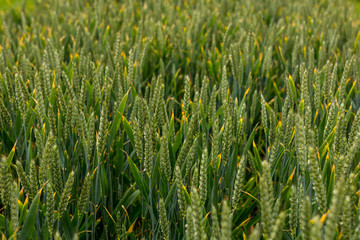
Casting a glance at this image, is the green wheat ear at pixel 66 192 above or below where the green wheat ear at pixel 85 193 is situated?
above

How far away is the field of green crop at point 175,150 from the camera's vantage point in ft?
3.14

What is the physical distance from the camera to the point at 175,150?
4.50ft

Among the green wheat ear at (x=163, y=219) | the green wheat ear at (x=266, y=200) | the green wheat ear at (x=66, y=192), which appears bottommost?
the green wheat ear at (x=163, y=219)

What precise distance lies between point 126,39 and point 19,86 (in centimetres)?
146

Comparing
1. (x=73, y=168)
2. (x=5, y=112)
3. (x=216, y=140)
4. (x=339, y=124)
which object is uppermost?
(x=339, y=124)

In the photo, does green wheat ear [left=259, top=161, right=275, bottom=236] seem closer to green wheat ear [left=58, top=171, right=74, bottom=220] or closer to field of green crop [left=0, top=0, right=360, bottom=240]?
field of green crop [left=0, top=0, right=360, bottom=240]

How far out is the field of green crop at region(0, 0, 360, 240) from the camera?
96cm

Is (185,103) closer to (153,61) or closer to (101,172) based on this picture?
(101,172)

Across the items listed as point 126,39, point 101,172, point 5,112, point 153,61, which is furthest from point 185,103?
point 126,39

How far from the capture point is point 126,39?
2676mm

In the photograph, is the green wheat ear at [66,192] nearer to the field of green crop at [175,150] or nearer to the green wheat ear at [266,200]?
A: the field of green crop at [175,150]

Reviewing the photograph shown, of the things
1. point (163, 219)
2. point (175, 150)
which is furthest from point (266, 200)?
point (175, 150)

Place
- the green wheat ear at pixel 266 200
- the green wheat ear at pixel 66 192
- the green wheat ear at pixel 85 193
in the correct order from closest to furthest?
the green wheat ear at pixel 266 200, the green wheat ear at pixel 66 192, the green wheat ear at pixel 85 193

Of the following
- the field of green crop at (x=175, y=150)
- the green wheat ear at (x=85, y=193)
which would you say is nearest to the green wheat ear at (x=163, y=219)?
the field of green crop at (x=175, y=150)
